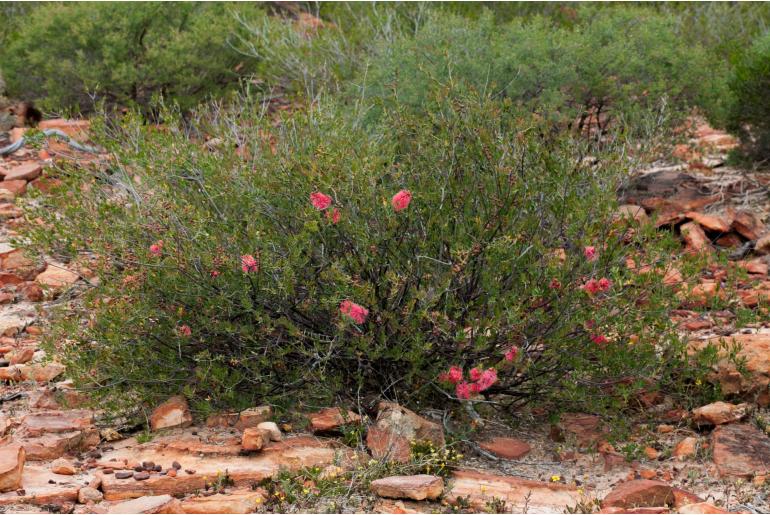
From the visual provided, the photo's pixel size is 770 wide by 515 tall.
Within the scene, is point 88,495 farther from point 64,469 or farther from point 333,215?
point 333,215

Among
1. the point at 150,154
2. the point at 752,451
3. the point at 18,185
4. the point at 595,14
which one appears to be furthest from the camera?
the point at 595,14

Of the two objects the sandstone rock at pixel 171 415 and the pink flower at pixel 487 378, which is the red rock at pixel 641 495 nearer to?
the pink flower at pixel 487 378

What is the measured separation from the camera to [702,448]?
430cm

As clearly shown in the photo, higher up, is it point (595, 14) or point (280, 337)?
point (595, 14)

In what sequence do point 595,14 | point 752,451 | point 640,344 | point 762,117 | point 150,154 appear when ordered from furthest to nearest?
point 595,14 → point 762,117 → point 150,154 → point 640,344 → point 752,451

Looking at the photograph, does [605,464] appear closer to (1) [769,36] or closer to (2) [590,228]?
(2) [590,228]

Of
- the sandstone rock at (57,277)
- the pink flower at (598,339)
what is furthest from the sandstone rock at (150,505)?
the sandstone rock at (57,277)

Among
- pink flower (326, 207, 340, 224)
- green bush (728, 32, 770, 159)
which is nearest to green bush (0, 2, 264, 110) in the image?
green bush (728, 32, 770, 159)

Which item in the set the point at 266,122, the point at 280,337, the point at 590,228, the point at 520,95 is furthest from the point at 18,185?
the point at 590,228

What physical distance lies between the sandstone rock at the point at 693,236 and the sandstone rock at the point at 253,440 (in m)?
4.12

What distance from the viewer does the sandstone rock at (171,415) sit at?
4379mm

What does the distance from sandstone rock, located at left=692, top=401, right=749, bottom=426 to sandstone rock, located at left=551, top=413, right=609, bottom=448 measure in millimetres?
451

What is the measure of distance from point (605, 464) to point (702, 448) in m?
0.47

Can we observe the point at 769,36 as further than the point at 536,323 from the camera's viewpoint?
Yes
